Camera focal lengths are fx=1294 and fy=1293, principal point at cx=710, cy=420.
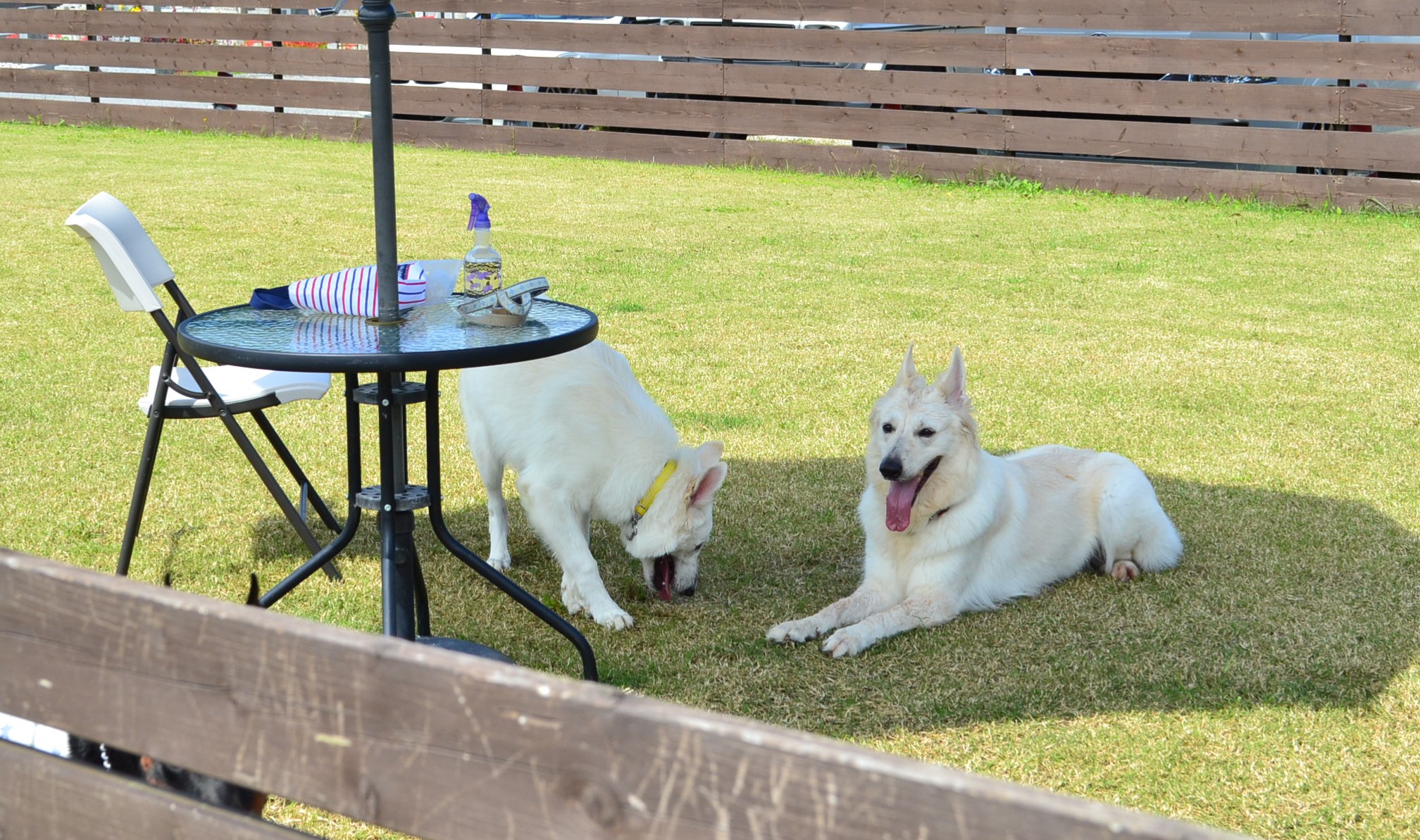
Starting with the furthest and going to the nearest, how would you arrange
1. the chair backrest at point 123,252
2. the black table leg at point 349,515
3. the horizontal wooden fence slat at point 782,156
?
the horizontal wooden fence slat at point 782,156, the chair backrest at point 123,252, the black table leg at point 349,515

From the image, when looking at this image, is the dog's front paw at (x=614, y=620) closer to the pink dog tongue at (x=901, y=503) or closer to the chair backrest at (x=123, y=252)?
the pink dog tongue at (x=901, y=503)

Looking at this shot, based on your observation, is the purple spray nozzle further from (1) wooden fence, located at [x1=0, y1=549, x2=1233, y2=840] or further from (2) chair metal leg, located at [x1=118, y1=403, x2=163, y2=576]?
(1) wooden fence, located at [x1=0, y1=549, x2=1233, y2=840]

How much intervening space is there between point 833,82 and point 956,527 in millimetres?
12017

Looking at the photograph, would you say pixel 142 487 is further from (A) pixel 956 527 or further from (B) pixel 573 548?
(A) pixel 956 527

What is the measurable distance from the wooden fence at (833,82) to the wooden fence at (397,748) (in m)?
13.9

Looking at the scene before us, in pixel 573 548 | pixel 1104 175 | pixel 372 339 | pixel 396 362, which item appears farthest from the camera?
pixel 1104 175

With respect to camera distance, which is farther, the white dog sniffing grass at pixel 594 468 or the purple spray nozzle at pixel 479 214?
the white dog sniffing grass at pixel 594 468

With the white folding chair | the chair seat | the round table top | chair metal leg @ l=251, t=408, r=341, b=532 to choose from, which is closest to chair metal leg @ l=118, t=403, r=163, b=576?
the white folding chair

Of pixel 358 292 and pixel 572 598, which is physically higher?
pixel 358 292

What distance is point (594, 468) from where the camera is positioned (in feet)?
14.4

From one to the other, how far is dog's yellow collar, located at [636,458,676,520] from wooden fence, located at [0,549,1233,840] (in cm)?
278

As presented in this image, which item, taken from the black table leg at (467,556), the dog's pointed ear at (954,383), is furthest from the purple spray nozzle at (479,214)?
the dog's pointed ear at (954,383)

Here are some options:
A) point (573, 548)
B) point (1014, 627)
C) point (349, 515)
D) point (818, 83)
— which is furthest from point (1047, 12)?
point (349, 515)

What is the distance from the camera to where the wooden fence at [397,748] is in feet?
4.21
